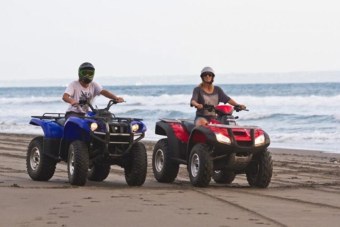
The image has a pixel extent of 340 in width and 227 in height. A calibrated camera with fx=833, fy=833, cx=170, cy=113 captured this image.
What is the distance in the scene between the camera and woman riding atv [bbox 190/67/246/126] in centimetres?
1134

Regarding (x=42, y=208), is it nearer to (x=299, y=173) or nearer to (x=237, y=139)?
(x=237, y=139)

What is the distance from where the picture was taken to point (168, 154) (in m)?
11.7

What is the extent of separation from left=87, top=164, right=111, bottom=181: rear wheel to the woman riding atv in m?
1.49

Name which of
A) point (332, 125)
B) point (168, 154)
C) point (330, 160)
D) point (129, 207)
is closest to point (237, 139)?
point (168, 154)

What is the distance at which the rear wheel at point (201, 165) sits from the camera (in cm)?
1072

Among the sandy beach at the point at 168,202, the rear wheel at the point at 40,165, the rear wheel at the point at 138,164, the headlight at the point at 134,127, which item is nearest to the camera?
the sandy beach at the point at 168,202

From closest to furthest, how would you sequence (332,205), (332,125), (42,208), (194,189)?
1. (42,208)
2. (332,205)
3. (194,189)
4. (332,125)

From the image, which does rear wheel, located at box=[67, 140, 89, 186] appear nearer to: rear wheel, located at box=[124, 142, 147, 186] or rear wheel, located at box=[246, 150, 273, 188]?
rear wheel, located at box=[124, 142, 147, 186]

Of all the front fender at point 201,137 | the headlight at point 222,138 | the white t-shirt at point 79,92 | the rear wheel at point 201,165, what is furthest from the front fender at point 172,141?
the white t-shirt at point 79,92

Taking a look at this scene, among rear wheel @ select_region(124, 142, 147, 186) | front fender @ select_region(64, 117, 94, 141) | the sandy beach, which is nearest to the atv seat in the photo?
the sandy beach

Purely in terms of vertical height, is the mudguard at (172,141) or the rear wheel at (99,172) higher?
the mudguard at (172,141)

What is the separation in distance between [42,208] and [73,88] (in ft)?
10.5

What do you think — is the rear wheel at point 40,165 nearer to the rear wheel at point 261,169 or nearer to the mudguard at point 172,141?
the mudguard at point 172,141

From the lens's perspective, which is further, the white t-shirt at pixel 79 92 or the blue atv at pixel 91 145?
the white t-shirt at pixel 79 92
